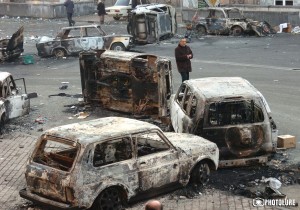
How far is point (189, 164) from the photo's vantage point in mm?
10070

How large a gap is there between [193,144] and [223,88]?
167cm

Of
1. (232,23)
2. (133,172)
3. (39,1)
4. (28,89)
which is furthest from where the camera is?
(39,1)

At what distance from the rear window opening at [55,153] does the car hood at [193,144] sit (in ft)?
5.60

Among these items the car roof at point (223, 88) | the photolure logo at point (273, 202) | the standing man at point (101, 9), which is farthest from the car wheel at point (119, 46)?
the photolure logo at point (273, 202)

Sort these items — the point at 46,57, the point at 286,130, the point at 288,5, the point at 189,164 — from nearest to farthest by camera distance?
the point at 189,164, the point at 286,130, the point at 46,57, the point at 288,5

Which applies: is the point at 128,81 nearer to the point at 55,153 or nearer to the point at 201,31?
the point at 55,153

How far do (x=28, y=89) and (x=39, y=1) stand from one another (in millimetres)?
23613

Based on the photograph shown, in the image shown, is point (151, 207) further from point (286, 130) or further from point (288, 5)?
point (288, 5)

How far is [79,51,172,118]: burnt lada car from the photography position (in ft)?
48.4

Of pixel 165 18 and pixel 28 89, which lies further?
pixel 165 18

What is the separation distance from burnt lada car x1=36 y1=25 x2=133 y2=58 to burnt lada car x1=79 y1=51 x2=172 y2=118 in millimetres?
8714

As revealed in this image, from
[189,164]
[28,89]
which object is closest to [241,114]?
[189,164]

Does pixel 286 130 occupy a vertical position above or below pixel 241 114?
below

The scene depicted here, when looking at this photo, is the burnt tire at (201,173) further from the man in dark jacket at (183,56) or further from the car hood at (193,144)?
the man in dark jacket at (183,56)
